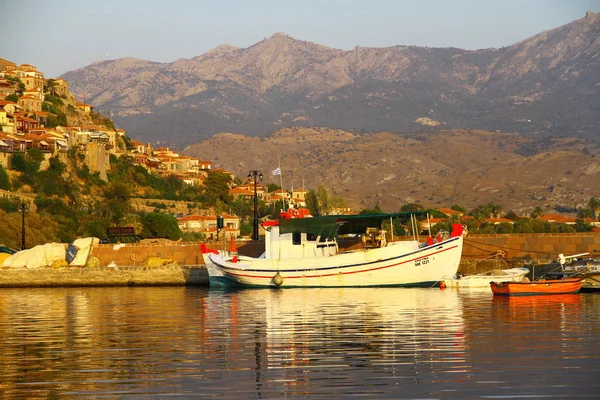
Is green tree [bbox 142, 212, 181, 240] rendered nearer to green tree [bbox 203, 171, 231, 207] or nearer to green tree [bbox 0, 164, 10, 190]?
green tree [bbox 0, 164, 10, 190]

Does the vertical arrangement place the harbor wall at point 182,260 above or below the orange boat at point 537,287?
above

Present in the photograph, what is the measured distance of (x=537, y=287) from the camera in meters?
34.1

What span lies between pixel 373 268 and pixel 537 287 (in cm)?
729

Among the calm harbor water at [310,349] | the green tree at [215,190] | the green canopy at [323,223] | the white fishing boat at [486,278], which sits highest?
the green tree at [215,190]

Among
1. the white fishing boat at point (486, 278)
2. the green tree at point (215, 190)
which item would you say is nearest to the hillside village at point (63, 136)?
the green tree at point (215, 190)

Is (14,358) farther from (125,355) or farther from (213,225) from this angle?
(213,225)

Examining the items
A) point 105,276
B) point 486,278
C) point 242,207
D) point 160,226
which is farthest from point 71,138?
point 486,278

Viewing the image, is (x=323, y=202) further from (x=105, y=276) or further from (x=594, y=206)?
(x=594, y=206)

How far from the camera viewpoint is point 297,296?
36156 millimetres

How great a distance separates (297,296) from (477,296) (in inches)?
245

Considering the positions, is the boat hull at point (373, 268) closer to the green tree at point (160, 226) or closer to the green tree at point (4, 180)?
the green tree at point (160, 226)

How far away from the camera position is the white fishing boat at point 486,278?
122 feet

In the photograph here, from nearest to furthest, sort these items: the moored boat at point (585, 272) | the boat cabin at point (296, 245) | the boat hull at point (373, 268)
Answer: the moored boat at point (585, 272), the boat hull at point (373, 268), the boat cabin at point (296, 245)

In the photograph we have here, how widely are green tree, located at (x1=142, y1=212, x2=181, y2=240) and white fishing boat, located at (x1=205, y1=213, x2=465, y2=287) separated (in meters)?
44.1
